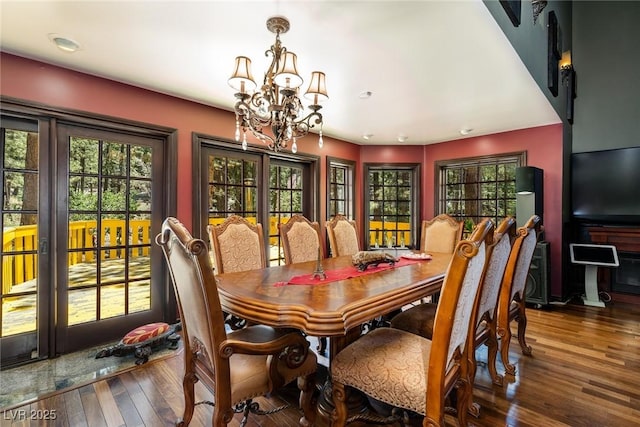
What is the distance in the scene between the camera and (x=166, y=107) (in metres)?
2.99

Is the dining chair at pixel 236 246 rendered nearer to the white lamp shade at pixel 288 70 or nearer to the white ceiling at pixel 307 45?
the white lamp shade at pixel 288 70

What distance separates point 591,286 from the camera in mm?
3809

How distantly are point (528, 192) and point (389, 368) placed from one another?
3.39m

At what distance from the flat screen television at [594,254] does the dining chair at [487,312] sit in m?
2.62

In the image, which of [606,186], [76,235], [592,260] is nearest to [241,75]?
[76,235]

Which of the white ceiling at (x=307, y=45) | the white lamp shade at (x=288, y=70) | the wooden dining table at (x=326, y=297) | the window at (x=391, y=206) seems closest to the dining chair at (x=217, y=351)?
the wooden dining table at (x=326, y=297)

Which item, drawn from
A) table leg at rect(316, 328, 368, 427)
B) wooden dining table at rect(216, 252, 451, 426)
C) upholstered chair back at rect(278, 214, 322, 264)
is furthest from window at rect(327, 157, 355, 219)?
table leg at rect(316, 328, 368, 427)

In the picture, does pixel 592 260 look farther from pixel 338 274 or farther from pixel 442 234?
pixel 338 274

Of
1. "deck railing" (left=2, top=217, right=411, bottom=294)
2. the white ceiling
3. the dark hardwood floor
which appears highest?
the white ceiling

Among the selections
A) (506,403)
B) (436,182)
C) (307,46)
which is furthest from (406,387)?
(436,182)

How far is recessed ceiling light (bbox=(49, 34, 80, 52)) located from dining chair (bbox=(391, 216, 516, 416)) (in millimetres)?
2885

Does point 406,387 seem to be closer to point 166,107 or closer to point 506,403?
point 506,403

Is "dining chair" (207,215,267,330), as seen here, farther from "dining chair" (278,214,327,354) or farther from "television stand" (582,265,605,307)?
"television stand" (582,265,605,307)

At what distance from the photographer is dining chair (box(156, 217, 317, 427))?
117 cm
